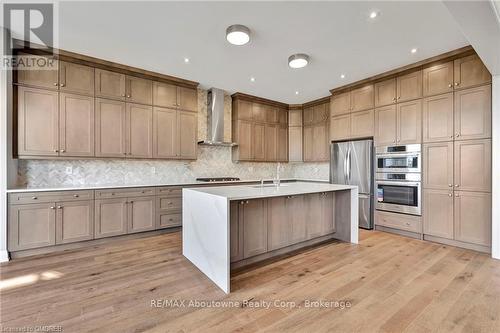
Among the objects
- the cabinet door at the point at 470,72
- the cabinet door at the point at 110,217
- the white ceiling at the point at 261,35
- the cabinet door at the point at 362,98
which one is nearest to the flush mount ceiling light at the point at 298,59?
the white ceiling at the point at 261,35

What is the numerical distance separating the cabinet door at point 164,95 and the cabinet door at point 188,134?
27 cm

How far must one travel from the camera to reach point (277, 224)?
2.98m

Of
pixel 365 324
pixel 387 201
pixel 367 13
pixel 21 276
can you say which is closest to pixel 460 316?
pixel 365 324

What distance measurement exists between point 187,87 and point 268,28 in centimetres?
239

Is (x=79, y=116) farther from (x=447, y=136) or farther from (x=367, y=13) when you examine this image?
→ (x=447, y=136)

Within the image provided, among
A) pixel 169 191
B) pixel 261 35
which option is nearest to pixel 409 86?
pixel 261 35

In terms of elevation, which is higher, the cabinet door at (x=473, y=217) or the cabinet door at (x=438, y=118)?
the cabinet door at (x=438, y=118)

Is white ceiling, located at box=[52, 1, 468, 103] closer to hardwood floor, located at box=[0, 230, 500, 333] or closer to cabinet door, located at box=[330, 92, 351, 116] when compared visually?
cabinet door, located at box=[330, 92, 351, 116]

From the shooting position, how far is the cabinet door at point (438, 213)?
3.47m

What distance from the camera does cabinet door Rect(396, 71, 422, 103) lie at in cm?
379

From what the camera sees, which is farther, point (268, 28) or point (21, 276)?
point (268, 28)

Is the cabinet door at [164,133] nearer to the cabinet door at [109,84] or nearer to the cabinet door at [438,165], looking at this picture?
the cabinet door at [109,84]

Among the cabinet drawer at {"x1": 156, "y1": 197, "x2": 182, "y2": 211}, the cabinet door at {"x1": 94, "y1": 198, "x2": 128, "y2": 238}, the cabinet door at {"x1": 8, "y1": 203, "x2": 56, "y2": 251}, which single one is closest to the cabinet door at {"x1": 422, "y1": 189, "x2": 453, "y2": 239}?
the cabinet drawer at {"x1": 156, "y1": 197, "x2": 182, "y2": 211}

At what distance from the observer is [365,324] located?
1746 mm
